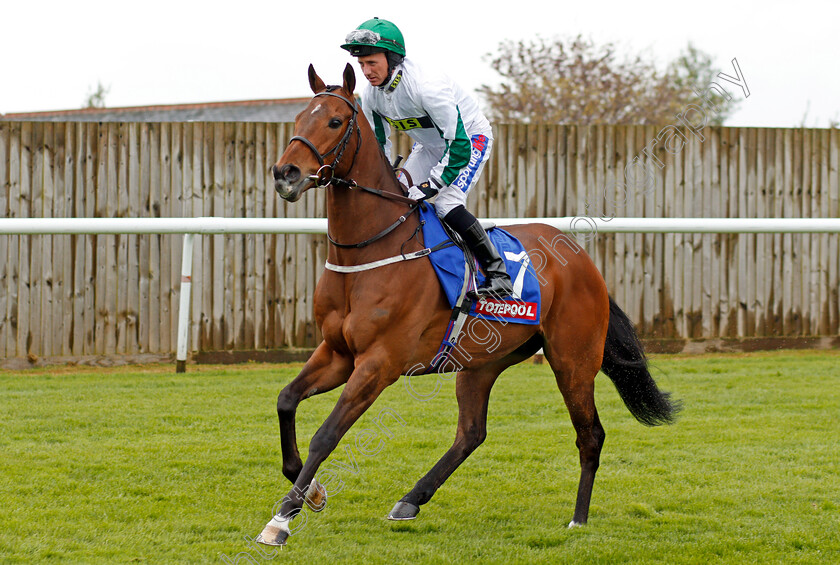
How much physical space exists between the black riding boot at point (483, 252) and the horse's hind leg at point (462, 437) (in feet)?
2.05

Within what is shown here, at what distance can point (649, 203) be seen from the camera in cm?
916

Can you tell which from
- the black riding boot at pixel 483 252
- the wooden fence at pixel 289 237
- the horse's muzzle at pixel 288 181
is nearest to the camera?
the horse's muzzle at pixel 288 181

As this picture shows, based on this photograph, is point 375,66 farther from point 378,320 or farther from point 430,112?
point 378,320

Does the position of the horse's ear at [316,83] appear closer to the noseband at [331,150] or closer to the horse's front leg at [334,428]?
the noseband at [331,150]

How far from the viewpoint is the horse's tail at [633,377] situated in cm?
516

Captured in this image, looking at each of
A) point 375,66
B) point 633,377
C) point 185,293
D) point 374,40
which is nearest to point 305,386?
point 375,66

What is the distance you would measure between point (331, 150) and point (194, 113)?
18.6 meters

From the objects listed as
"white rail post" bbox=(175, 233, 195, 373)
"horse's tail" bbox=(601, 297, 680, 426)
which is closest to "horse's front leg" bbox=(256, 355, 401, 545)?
"horse's tail" bbox=(601, 297, 680, 426)

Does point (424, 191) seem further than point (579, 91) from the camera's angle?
No

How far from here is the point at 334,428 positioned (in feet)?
12.7

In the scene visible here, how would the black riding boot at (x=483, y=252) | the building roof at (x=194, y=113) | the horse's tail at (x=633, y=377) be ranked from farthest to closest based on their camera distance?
the building roof at (x=194, y=113) < the horse's tail at (x=633, y=377) < the black riding boot at (x=483, y=252)

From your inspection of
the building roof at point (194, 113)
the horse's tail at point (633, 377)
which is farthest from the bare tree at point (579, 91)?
the horse's tail at point (633, 377)

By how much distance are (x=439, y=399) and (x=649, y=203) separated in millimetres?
3392

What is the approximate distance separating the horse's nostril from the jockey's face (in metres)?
0.77
